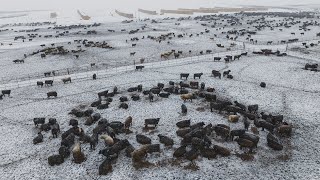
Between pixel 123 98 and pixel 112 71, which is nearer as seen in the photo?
pixel 123 98

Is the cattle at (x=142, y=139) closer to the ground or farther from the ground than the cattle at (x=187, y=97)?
closer to the ground

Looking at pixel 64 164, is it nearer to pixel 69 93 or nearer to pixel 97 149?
pixel 97 149

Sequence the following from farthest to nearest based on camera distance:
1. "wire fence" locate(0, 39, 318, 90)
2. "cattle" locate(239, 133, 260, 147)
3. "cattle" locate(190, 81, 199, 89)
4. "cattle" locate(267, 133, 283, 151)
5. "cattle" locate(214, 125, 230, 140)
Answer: "wire fence" locate(0, 39, 318, 90) → "cattle" locate(190, 81, 199, 89) → "cattle" locate(214, 125, 230, 140) → "cattle" locate(239, 133, 260, 147) → "cattle" locate(267, 133, 283, 151)

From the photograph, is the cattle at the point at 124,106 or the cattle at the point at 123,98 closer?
the cattle at the point at 124,106

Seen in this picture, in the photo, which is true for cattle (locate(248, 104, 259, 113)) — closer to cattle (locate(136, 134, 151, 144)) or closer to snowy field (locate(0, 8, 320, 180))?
snowy field (locate(0, 8, 320, 180))

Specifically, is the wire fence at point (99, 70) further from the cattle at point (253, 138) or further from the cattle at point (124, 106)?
the cattle at point (253, 138)

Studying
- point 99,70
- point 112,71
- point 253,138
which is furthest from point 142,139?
point 99,70

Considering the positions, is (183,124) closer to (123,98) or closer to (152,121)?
(152,121)

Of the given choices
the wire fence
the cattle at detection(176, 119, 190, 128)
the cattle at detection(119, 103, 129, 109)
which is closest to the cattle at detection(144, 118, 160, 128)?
the cattle at detection(176, 119, 190, 128)

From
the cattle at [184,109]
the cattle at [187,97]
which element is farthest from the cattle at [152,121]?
the cattle at [187,97]
